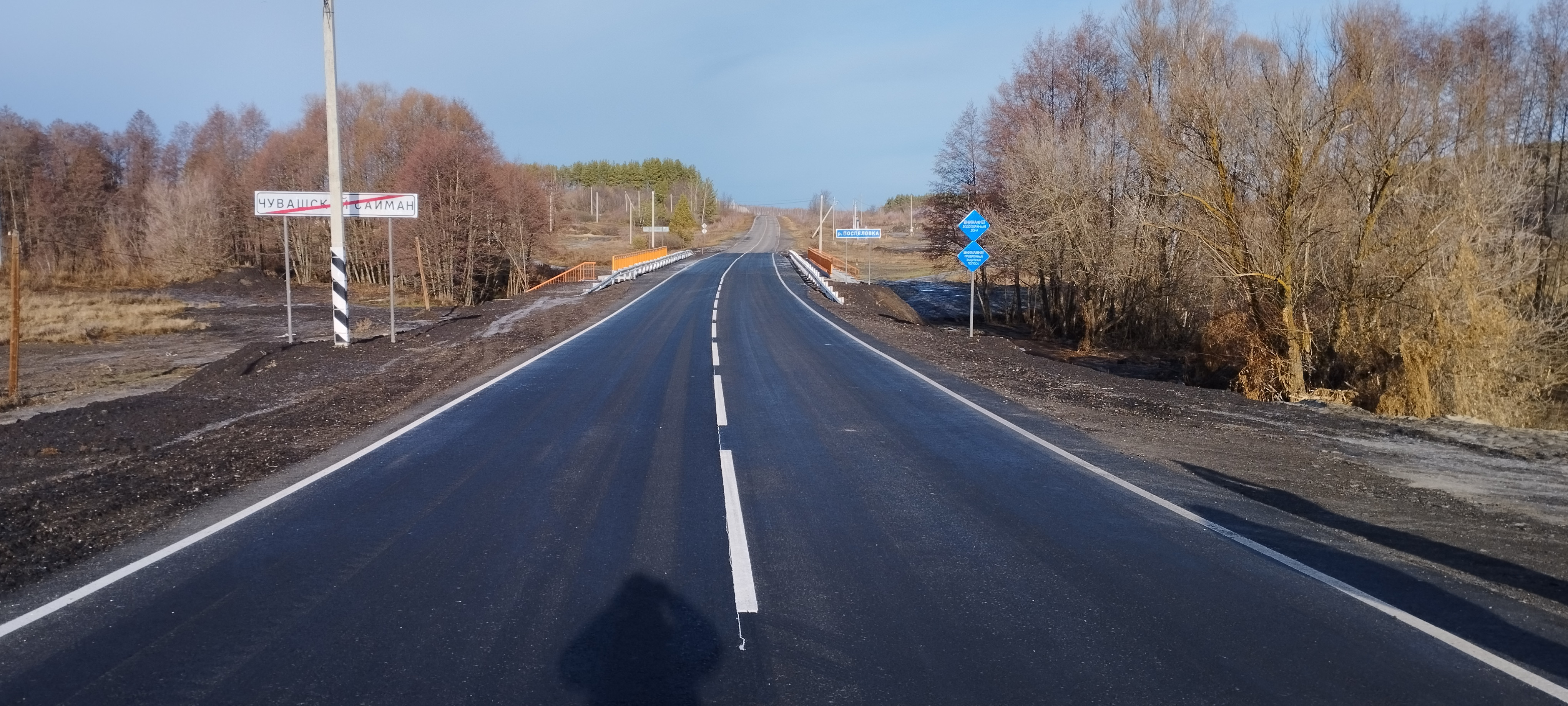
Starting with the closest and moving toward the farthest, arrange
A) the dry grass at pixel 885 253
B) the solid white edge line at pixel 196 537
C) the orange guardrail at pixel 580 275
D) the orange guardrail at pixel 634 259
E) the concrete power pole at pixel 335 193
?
the solid white edge line at pixel 196 537
the concrete power pole at pixel 335 193
the orange guardrail at pixel 580 275
the orange guardrail at pixel 634 259
the dry grass at pixel 885 253

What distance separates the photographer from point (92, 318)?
34.7 meters

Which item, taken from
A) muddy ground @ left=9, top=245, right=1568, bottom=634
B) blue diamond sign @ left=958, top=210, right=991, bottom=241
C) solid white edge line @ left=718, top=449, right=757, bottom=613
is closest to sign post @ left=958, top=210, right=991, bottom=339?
blue diamond sign @ left=958, top=210, right=991, bottom=241

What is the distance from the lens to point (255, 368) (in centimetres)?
1695

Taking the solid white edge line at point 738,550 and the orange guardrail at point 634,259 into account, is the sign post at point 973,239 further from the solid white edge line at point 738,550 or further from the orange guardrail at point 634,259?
the orange guardrail at point 634,259

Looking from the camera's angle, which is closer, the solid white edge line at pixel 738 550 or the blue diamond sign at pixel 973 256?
the solid white edge line at pixel 738 550

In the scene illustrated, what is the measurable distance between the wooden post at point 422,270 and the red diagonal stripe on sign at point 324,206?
840 centimetres

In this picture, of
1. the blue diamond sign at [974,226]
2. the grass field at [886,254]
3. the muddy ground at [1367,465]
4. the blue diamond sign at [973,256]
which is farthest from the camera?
the grass field at [886,254]

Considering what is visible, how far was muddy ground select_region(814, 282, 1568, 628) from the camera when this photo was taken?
6762mm

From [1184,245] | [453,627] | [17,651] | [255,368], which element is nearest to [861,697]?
[453,627]

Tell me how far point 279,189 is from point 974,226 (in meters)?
52.6

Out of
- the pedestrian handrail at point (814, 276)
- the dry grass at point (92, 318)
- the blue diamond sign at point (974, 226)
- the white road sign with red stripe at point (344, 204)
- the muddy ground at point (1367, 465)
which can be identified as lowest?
the dry grass at point (92, 318)

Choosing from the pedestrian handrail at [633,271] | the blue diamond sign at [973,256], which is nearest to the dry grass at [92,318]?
the pedestrian handrail at [633,271]

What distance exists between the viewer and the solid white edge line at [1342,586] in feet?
15.0

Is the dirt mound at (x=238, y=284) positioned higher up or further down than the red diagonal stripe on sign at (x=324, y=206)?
further down
